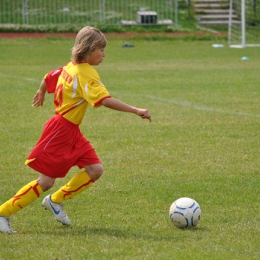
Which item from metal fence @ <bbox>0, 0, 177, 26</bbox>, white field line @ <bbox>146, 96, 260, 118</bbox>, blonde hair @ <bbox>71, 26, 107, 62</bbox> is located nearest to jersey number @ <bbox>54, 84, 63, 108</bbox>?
blonde hair @ <bbox>71, 26, 107, 62</bbox>

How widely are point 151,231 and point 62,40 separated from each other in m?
18.9

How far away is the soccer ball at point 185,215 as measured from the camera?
18.7 feet

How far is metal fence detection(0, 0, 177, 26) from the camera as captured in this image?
2650cm

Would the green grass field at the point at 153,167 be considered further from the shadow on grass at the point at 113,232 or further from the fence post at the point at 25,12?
the fence post at the point at 25,12

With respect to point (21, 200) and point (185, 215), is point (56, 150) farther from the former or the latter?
point (185, 215)

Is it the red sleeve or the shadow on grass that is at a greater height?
the red sleeve

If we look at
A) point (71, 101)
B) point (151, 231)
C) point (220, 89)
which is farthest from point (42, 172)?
point (220, 89)

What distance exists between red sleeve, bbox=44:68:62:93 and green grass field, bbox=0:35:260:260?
108 cm

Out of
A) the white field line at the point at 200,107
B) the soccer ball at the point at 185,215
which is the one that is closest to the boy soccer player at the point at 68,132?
the soccer ball at the point at 185,215

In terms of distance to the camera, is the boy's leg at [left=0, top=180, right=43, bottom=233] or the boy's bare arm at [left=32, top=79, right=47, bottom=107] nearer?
the boy's leg at [left=0, top=180, right=43, bottom=233]

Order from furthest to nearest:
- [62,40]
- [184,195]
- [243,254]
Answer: [62,40] → [184,195] → [243,254]

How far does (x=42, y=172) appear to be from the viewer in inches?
225

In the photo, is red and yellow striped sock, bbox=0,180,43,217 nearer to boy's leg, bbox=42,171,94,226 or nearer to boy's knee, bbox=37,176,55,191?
boy's knee, bbox=37,176,55,191

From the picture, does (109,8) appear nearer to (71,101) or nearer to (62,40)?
(62,40)
